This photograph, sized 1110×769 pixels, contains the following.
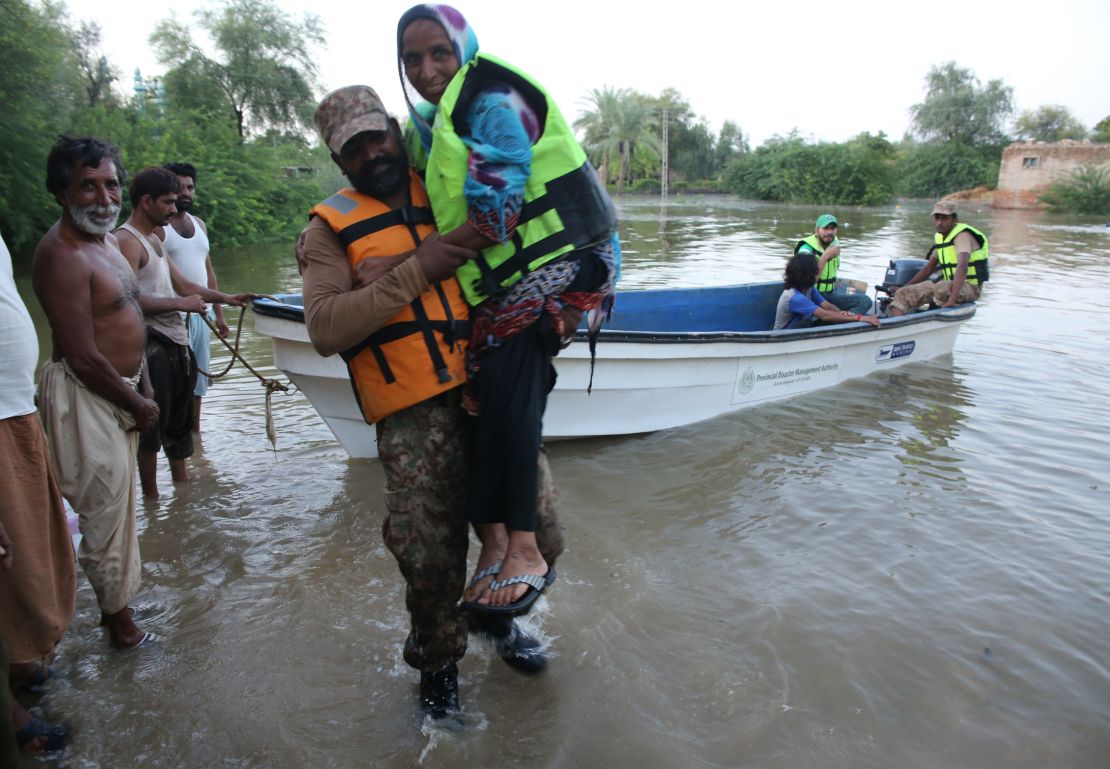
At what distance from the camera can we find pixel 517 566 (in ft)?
7.70

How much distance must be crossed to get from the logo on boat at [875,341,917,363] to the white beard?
7.35 metres

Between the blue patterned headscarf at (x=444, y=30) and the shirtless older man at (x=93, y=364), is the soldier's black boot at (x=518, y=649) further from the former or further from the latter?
the blue patterned headscarf at (x=444, y=30)

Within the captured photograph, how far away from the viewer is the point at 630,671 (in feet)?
10.6

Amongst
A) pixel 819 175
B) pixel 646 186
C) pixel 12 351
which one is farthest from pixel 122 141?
pixel 646 186

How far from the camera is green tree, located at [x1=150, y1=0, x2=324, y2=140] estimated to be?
3197 centimetres

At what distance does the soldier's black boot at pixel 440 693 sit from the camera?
2.72 meters

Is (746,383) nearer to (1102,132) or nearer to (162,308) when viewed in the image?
(162,308)

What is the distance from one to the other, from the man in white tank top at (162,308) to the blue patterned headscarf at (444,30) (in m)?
2.28

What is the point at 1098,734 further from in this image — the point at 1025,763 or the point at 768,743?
the point at 768,743

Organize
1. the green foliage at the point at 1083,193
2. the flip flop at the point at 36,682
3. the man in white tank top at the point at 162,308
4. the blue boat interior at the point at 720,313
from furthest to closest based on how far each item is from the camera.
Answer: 1. the green foliage at the point at 1083,193
2. the blue boat interior at the point at 720,313
3. the man in white tank top at the point at 162,308
4. the flip flop at the point at 36,682

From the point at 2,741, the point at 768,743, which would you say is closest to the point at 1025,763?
the point at 768,743

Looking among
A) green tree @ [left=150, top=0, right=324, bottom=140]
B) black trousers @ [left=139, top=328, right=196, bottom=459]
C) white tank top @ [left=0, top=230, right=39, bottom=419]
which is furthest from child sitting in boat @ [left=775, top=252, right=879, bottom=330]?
green tree @ [left=150, top=0, right=324, bottom=140]

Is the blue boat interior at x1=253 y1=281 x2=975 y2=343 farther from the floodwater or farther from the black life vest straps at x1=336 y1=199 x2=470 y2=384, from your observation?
the black life vest straps at x1=336 y1=199 x2=470 y2=384

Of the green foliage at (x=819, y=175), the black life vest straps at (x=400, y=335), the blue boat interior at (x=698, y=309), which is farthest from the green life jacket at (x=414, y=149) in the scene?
the green foliage at (x=819, y=175)
